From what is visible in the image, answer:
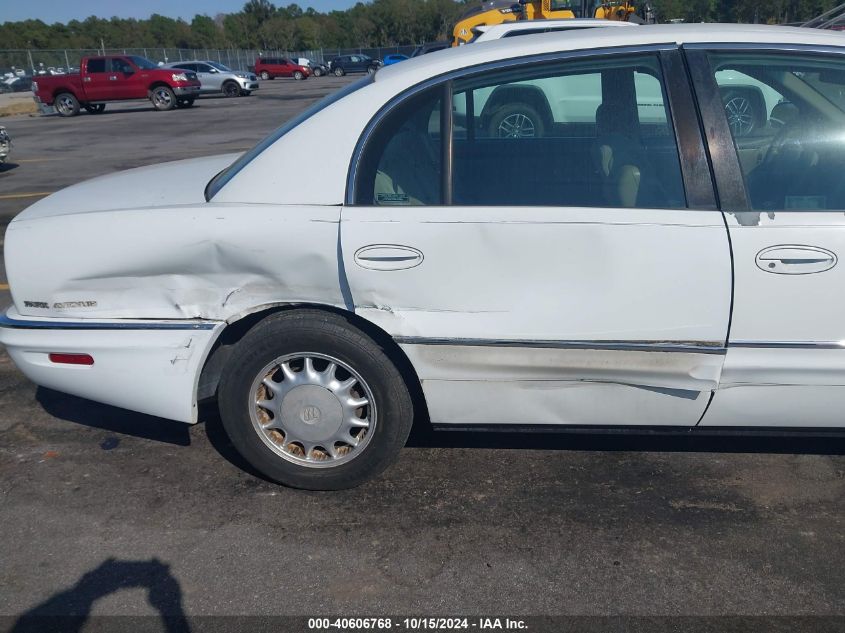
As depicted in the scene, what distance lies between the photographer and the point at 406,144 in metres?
2.96

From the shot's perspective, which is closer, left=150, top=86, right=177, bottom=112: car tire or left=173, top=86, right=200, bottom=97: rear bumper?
left=173, top=86, right=200, bottom=97: rear bumper

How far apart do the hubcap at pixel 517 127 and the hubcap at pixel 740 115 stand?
76 centimetres

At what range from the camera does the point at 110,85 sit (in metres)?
26.5

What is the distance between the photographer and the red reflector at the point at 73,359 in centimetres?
313

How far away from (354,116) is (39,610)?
2.02 metres

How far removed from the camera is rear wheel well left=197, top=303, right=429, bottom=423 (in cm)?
297

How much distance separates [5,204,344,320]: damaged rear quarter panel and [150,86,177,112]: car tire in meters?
25.5

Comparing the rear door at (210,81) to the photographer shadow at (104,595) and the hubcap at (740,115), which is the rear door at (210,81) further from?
the photographer shadow at (104,595)

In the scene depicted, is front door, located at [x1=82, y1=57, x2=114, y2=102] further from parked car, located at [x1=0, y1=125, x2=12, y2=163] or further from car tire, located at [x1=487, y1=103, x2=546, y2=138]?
car tire, located at [x1=487, y1=103, x2=546, y2=138]

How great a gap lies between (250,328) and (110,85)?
26562 millimetres

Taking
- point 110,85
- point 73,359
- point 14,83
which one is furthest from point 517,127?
point 14,83

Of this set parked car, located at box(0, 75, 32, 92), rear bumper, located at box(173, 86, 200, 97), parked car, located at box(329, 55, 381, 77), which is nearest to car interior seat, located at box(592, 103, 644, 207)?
rear bumper, located at box(173, 86, 200, 97)

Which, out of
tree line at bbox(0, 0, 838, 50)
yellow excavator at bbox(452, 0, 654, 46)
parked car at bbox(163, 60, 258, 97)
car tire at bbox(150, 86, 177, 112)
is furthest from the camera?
tree line at bbox(0, 0, 838, 50)

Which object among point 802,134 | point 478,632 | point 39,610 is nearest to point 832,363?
point 802,134
